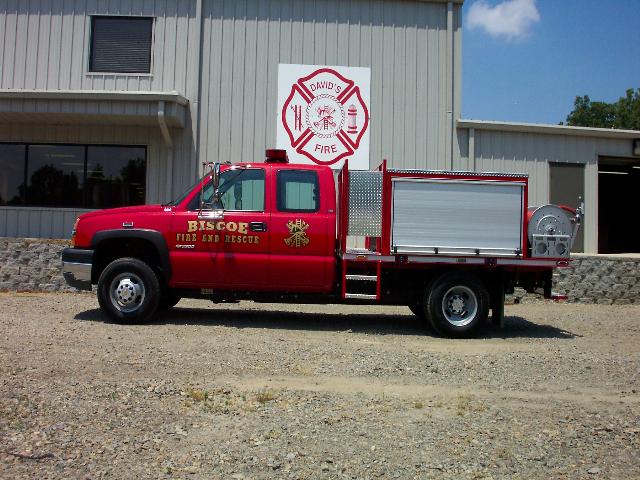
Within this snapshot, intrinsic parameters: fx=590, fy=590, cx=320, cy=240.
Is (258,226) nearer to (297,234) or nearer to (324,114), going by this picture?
(297,234)

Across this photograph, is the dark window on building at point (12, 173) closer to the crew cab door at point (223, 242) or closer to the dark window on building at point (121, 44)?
the dark window on building at point (121, 44)

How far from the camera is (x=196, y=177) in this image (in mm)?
13773

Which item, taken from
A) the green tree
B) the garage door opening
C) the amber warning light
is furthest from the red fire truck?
the green tree

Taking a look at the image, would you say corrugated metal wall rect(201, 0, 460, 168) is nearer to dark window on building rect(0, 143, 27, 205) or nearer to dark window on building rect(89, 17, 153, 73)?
dark window on building rect(89, 17, 153, 73)

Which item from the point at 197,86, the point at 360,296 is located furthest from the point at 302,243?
the point at 197,86

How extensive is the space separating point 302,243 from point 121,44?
8.33 meters

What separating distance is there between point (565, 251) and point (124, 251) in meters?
6.42

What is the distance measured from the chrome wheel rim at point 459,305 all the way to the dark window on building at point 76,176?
8.15 m

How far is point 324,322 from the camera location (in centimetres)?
954

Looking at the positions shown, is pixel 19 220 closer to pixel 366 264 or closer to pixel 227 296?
pixel 227 296

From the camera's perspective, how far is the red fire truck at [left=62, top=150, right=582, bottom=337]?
8.38 metres

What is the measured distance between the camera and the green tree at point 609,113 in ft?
197

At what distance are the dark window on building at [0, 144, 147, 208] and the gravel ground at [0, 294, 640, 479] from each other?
5489 millimetres

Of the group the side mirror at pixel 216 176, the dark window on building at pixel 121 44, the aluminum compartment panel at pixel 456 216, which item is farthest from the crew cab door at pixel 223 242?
the dark window on building at pixel 121 44
